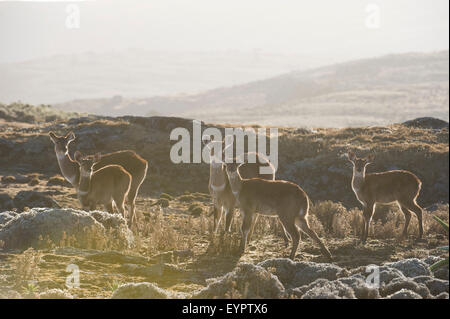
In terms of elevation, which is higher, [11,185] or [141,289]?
[141,289]

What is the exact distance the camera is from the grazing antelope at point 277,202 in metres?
12.1

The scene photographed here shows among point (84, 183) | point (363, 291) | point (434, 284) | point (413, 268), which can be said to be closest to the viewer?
point (363, 291)

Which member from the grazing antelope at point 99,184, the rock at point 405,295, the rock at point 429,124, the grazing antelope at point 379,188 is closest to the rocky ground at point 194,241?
the rock at point 405,295

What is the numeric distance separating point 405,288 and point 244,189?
513 cm

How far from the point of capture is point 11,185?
24297 millimetres

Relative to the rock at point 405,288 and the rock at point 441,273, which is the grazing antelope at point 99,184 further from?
the rock at point 441,273

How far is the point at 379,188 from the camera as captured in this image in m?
15.1

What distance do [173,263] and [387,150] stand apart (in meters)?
20.7

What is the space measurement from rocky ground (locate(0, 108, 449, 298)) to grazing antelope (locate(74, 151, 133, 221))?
1.36 feet

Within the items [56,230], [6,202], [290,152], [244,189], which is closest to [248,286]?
[244,189]

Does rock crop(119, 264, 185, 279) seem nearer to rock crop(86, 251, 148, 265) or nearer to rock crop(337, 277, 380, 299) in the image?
rock crop(86, 251, 148, 265)

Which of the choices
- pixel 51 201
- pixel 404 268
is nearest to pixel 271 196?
pixel 404 268

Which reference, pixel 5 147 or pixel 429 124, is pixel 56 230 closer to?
pixel 5 147

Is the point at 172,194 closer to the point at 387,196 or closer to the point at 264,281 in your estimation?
the point at 387,196
